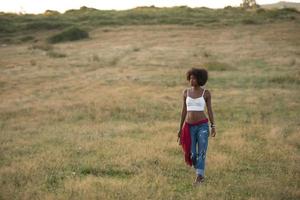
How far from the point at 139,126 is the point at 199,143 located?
509 centimetres

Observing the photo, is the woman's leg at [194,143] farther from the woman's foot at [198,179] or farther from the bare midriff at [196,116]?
the woman's foot at [198,179]

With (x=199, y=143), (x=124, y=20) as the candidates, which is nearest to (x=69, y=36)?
(x=124, y=20)

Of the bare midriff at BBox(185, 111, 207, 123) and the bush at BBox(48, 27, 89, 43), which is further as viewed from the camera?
the bush at BBox(48, 27, 89, 43)

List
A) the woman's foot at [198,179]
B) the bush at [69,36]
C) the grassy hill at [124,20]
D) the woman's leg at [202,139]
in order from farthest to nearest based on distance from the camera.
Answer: the grassy hill at [124,20], the bush at [69,36], the woman's foot at [198,179], the woman's leg at [202,139]

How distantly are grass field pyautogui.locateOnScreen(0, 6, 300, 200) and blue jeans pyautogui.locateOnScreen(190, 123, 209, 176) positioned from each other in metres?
0.45

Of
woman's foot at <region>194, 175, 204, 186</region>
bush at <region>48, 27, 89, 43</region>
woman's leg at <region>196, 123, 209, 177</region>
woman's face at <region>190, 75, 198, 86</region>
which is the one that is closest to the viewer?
woman's face at <region>190, 75, 198, 86</region>

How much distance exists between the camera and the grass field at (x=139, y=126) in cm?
788

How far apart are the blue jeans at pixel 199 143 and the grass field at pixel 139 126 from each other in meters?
0.45

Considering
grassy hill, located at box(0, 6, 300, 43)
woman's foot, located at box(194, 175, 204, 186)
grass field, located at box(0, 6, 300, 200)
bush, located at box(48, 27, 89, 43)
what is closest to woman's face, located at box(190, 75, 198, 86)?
woman's foot, located at box(194, 175, 204, 186)

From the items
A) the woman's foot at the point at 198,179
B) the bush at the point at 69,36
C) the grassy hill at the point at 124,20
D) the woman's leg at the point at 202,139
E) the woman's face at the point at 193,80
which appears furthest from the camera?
the grassy hill at the point at 124,20

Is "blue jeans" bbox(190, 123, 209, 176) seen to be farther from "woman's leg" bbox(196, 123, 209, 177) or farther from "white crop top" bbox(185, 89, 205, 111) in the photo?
"white crop top" bbox(185, 89, 205, 111)

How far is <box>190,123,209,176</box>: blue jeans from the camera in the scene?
7535 mm

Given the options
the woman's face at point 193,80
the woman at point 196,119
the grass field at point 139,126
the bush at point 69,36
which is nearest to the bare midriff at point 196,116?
the woman at point 196,119

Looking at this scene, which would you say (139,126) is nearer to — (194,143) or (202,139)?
(194,143)
